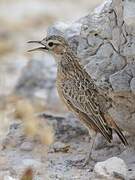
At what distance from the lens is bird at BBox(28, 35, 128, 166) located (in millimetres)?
10537

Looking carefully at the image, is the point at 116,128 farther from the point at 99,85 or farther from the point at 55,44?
the point at 55,44

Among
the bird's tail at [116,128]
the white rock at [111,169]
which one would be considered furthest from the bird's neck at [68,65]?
the white rock at [111,169]

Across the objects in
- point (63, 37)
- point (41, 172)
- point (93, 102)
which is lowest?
point (41, 172)

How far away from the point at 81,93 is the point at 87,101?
125 millimetres

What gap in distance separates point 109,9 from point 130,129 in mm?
1440

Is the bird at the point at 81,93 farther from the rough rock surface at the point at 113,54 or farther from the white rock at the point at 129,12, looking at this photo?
the white rock at the point at 129,12

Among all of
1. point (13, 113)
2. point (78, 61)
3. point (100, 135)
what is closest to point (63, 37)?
point (78, 61)

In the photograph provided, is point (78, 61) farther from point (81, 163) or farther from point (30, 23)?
point (30, 23)

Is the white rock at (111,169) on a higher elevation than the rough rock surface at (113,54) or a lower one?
lower

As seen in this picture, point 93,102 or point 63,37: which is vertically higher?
point 63,37

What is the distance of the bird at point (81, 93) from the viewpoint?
415 inches

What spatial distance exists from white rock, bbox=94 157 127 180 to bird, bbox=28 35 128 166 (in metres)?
0.57

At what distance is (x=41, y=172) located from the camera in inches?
401

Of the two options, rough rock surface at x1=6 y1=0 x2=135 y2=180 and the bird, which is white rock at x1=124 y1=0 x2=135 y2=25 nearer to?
rough rock surface at x1=6 y1=0 x2=135 y2=180
